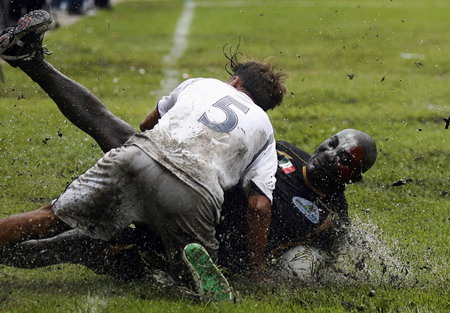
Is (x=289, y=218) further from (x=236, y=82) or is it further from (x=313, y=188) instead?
(x=236, y=82)

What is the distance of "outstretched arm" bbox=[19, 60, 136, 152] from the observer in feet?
19.3

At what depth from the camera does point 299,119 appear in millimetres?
11172

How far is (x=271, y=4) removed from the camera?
94.3 ft

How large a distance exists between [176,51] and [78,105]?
38.1ft

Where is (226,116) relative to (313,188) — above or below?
above

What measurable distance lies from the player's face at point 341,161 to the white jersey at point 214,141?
0.45 meters

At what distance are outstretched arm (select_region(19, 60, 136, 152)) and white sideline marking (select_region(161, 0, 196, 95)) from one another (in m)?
6.62

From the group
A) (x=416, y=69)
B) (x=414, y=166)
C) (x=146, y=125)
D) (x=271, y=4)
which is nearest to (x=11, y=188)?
(x=146, y=125)

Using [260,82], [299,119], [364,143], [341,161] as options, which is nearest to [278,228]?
[341,161]

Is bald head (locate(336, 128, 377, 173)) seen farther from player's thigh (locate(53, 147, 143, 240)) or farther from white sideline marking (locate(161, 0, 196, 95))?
white sideline marking (locate(161, 0, 196, 95))

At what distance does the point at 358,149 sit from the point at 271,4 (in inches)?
927

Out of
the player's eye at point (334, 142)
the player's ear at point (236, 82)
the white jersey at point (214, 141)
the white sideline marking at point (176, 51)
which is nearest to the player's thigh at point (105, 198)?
the white jersey at point (214, 141)

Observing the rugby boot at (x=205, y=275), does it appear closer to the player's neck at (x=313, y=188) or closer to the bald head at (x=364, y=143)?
the player's neck at (x=313, y=188)

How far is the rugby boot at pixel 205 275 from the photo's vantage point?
479 centimetres
